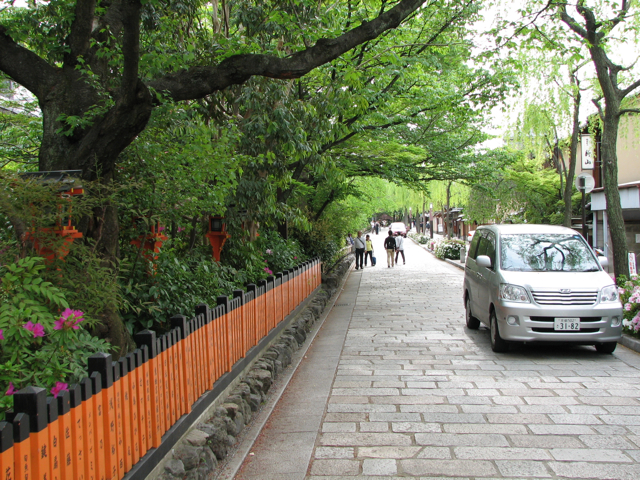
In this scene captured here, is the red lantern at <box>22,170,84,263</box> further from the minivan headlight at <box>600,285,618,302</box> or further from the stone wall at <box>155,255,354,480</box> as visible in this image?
the minivan headlight at <box>600,285,618,302</box>

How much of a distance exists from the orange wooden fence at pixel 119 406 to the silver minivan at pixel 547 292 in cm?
422

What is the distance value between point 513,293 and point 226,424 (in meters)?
4.96

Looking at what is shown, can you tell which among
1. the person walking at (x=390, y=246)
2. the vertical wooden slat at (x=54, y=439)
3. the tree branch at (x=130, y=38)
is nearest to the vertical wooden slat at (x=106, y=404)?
the vertical wooden slat at (x=54, y=439)

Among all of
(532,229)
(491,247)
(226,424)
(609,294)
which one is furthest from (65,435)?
(532,229)

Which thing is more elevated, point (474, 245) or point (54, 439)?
point (474, 245)

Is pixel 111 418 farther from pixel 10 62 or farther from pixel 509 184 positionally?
pixel 509 184

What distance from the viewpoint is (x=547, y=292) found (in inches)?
310

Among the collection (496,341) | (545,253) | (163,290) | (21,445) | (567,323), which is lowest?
(496,341)

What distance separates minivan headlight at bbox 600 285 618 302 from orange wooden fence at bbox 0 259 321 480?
5.30m

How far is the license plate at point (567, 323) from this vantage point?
25.3ft

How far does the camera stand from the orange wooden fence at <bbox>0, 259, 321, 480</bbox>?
2.48 metres

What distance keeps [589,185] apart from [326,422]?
991 cm

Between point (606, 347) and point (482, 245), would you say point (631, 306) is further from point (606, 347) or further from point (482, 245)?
point (482, 245)

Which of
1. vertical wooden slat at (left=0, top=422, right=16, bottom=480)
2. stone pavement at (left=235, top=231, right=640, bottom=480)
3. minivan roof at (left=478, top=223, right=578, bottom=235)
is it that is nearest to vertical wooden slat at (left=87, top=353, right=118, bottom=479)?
vertical wooden slat at (left=0, top=422, right=16, bottom=480)
